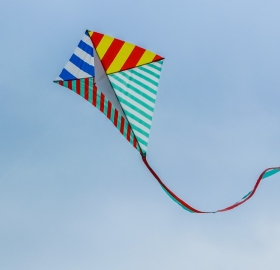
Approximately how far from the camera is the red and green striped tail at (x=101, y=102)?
1047cm

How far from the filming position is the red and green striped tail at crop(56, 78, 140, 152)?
→ 34.4 feet

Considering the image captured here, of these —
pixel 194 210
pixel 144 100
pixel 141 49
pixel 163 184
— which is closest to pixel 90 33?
pixel 141 49

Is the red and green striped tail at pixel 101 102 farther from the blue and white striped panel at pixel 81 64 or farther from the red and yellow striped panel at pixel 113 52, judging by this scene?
the red and yellow striped panel at pixel 113 52

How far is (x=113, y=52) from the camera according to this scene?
11.0 m

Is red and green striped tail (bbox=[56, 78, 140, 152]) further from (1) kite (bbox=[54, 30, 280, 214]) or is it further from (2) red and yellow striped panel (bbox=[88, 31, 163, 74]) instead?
(2) red and yellow striped panel (bbox=[88, 31, 163, 74])

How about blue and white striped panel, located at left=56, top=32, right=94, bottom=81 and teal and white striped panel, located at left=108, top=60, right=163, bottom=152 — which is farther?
blue and white striped panel, located at left=56, top=32, right=94, bottom=81

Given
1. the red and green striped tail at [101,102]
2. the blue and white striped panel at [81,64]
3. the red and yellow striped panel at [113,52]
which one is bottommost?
the red and green striped tail at [101,102]

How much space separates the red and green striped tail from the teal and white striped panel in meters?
0.21

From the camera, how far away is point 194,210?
26.7ft

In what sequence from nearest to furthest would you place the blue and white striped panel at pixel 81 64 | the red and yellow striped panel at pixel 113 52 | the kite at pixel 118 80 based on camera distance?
the kite at pixel 118 80
the red and yellow striped panel at pixel 113 52
the blue and white striped panel at pixel 81 64

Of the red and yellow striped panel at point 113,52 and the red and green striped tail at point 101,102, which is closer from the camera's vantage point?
the red and green striped tail at point 101,102

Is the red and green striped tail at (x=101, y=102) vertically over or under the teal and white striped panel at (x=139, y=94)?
under

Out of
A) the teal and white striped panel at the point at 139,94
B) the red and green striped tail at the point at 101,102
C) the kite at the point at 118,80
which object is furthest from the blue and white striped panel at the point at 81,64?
the teal and white striped panel at the point at 139,94

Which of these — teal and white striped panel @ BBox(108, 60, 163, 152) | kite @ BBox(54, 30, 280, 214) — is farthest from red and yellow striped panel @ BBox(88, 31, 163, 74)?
teal and white striped panel @ BBox(108, 60, 163, 152)
